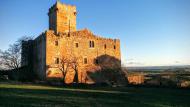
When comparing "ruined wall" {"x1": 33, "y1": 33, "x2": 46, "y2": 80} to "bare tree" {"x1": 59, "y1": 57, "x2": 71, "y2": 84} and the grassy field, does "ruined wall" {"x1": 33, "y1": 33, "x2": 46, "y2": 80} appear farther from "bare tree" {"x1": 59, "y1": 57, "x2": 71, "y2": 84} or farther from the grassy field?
the grassy field

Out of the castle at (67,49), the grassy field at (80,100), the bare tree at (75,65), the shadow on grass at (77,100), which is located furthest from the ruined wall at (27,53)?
the shadow on grass at (77,100)

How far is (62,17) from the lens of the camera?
48125 mm

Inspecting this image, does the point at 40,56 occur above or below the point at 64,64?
above

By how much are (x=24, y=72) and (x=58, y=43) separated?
9.15 metres

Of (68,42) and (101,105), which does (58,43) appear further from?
(101,105)

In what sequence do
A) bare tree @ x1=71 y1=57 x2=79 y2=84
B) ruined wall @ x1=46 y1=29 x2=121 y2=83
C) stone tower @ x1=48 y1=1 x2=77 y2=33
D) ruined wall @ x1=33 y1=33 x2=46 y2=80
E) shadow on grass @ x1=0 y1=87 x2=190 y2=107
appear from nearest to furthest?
1. shadow on grass @ x1=0 y1=87 x2=190 y2=107
2. ruined wall @ x1=46 y1=29 x2=121 y2=83
3. ruined wall @ x1=33 y1=33 x2=46 y2=80
4. bare tree @ x1=71 y1=57 x2=79 y2=84
5. stone tower @ x1=48 y1=1 x2=77 y2=33

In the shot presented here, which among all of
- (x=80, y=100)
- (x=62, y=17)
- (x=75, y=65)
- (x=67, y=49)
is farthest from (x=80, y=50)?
(x=80, y=100)

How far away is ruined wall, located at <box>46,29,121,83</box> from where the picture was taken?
138 feet

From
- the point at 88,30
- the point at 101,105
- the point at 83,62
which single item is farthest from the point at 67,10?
the point at 101,105

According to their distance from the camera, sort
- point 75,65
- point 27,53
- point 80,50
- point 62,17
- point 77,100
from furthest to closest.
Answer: point 27,53 < point 62,17 < point 80,50 < point 75,65 < point 77,100

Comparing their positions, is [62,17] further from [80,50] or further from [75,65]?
[75,65]

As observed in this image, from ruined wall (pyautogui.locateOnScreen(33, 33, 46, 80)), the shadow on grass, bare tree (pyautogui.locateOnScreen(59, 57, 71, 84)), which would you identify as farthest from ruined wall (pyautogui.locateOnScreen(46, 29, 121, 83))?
the shadow on grass

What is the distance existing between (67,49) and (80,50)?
2782 millimetres

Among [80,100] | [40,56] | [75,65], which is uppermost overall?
[40,56]
